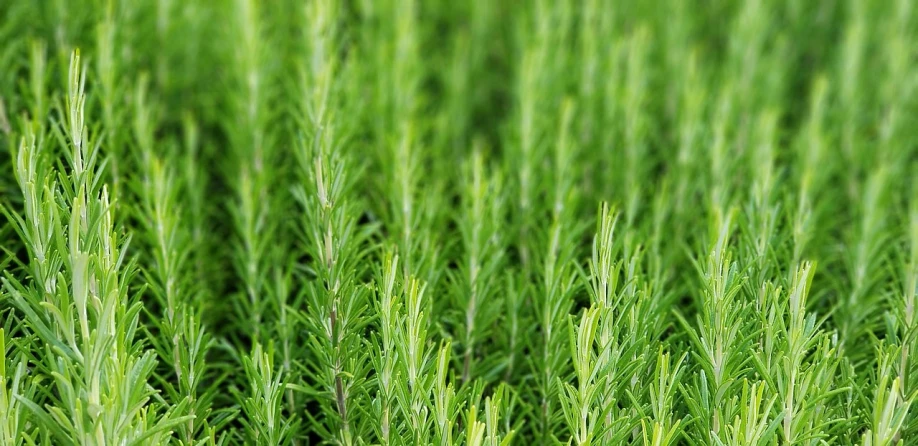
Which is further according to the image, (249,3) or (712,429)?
(249,3)

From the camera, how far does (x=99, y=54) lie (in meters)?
0.85

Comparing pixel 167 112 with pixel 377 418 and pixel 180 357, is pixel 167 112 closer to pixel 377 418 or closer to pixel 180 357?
pixel 180 357

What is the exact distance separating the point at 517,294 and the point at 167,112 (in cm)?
53

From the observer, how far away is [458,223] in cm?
84

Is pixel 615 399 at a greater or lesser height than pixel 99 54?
lesser

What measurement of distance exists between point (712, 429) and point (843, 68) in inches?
26.9

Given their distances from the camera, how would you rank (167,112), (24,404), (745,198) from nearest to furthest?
(24,404), (745,198), (167,112)

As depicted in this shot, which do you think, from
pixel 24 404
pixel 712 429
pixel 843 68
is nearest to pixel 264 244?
pixel 24 404

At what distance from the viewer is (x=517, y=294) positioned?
2.55ft

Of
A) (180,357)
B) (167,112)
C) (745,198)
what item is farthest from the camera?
(167,112)

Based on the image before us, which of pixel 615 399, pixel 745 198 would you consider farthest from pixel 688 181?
pixel 615 399

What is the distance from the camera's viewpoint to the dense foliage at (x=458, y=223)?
1.99ft

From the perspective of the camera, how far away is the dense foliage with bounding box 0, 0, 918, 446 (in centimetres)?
61

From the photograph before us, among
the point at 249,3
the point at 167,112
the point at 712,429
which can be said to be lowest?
the point at 712,429
